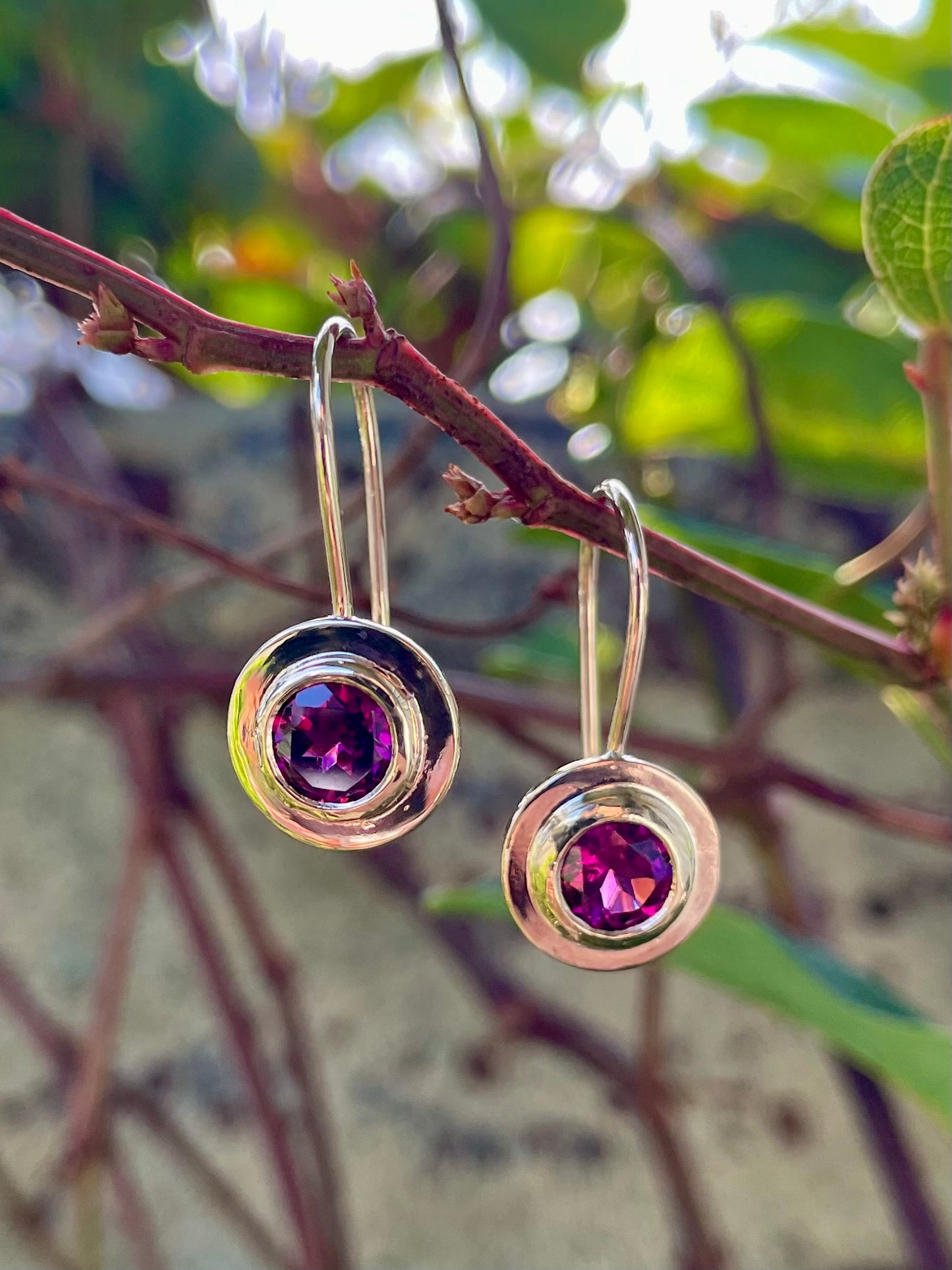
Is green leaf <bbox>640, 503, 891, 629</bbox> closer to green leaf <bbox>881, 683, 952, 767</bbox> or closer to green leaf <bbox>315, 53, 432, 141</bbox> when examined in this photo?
green leaf <bbox>881, 683, 952, 767</bbox>

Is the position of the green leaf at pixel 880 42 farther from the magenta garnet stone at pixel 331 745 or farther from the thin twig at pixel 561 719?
the magenta garnet stone at pixel 331 745

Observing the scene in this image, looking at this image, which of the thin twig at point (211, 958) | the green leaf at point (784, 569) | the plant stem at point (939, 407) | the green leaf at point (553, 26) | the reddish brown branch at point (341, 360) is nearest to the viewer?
the reddish brown branch at point (341, 360)

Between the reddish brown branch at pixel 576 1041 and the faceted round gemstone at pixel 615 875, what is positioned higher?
the reddish brown branch at pixel 576 1041


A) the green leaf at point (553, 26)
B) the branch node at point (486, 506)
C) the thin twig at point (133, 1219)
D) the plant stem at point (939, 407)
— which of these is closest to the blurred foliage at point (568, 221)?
the green leaf at point (553, 26)

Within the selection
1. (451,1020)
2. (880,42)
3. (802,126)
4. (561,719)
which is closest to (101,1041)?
(451,1020)

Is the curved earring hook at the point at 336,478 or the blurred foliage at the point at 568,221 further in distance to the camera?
the blurred foliage at the point at 568,221

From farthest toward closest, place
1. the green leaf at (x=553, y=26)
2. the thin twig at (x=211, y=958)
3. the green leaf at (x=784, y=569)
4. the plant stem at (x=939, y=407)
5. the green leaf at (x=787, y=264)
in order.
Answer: the green leaf at (x=787, y=264) → the green leaf at (x=553, y=26) → the thin twig at (x=211, y=958) → the green leaf at (x=784, y=569) → the plant stem at (x=939, y=407)

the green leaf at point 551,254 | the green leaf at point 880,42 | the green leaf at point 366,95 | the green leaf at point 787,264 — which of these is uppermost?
the green leaf at point 366,95

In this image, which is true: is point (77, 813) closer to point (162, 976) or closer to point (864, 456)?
point (162, 976)
